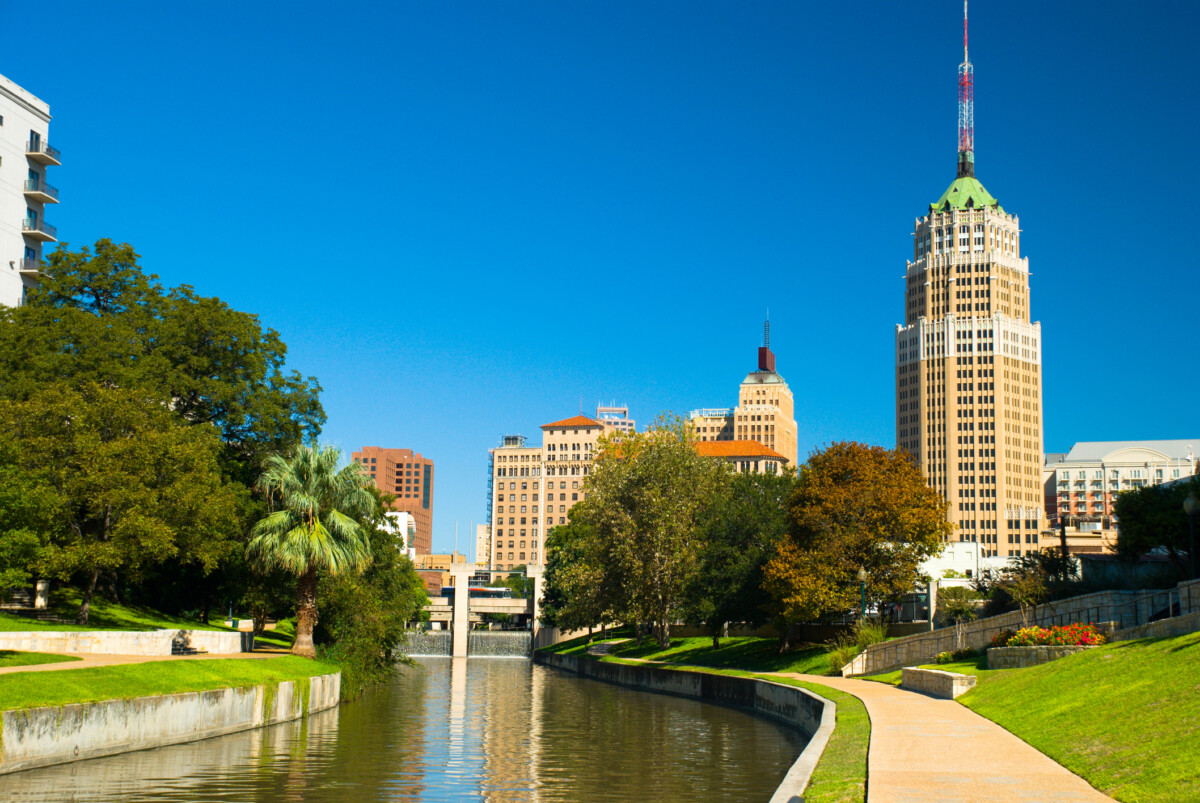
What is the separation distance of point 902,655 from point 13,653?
30.3 m

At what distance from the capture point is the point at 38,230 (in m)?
80.9

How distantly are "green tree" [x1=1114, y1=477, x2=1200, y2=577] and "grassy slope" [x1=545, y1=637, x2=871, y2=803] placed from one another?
1718cm

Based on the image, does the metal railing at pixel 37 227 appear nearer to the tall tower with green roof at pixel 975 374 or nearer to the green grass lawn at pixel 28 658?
the green grass lawn at pixel 28 658

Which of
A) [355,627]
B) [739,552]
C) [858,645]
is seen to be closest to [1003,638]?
[858,645]

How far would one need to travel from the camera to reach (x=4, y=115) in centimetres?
7738

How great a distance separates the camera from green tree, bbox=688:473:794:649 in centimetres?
5772

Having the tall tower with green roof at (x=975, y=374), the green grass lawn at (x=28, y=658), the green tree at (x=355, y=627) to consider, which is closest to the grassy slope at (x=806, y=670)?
the green tree at (x=355, y=627)

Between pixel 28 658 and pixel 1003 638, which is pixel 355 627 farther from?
pixel 1003 638

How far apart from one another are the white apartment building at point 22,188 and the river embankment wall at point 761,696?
49073mm

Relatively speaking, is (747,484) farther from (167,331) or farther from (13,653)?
(13,653)

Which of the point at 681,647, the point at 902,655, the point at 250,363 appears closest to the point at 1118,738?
the point at 902,655

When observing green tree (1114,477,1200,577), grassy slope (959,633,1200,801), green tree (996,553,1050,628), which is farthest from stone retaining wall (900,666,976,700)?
green tree (1114,477,1200,577)

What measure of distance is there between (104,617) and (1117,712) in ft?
129

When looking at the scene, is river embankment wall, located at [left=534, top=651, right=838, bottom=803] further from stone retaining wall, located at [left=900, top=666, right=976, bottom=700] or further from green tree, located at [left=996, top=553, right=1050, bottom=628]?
green tree, located at [left=996, top=553, right=1050, bottom=628]
